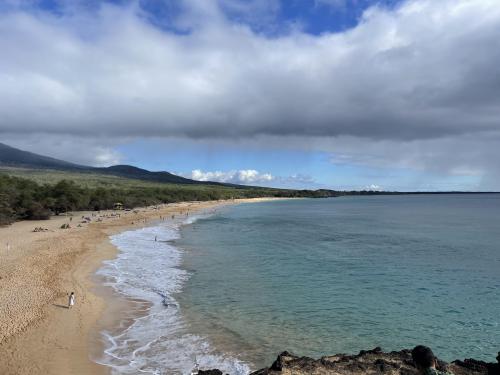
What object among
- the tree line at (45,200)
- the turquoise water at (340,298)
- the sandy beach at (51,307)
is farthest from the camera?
the tree line at (45,200)

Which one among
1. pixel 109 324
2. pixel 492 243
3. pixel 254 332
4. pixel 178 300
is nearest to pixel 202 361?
pixel 254 332

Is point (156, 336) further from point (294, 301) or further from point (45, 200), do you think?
point (45, 200)

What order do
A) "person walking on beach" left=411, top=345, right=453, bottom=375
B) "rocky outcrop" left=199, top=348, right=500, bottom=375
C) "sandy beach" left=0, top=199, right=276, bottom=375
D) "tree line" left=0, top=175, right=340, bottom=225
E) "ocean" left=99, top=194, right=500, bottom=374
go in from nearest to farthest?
1. "person walking on beach" left=411, top=345, right=453, bottom=375
2. "rocky outcrop" left=199, top=348, right=500, bottom=375
3. "sandy beach" left=0, top=199, right=276, bottom=375
4. "ocean" left=99, top=194, right=500, bottom=374
5. "tree line" left=0, top=175, right=340, bottom=225

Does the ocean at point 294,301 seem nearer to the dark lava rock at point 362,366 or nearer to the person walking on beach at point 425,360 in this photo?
the dark lava rock at point 362,366

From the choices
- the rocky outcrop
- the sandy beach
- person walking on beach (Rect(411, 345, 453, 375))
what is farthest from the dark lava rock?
the sandy beach

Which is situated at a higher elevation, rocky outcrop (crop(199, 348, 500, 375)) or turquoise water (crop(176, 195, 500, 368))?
rocky outcrop (crop(199, 348, 500, 375))

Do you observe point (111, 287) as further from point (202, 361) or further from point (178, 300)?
point (202, 361)

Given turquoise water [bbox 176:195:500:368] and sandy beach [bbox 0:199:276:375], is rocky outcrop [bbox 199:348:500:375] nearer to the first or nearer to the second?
turquoise water [bbox 176:195:500:368]

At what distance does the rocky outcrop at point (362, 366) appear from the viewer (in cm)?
1053

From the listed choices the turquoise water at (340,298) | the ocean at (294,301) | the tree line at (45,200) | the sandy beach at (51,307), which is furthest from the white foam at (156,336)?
the tree line at (45,200)

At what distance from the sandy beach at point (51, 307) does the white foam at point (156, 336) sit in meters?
0.86

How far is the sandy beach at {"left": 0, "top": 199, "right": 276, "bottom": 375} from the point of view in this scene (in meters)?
14.1

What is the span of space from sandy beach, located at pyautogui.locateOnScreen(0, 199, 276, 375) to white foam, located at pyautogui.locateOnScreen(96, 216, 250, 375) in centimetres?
86

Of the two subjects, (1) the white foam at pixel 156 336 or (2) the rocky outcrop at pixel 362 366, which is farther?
(1) the white foam at pixel 156 336
